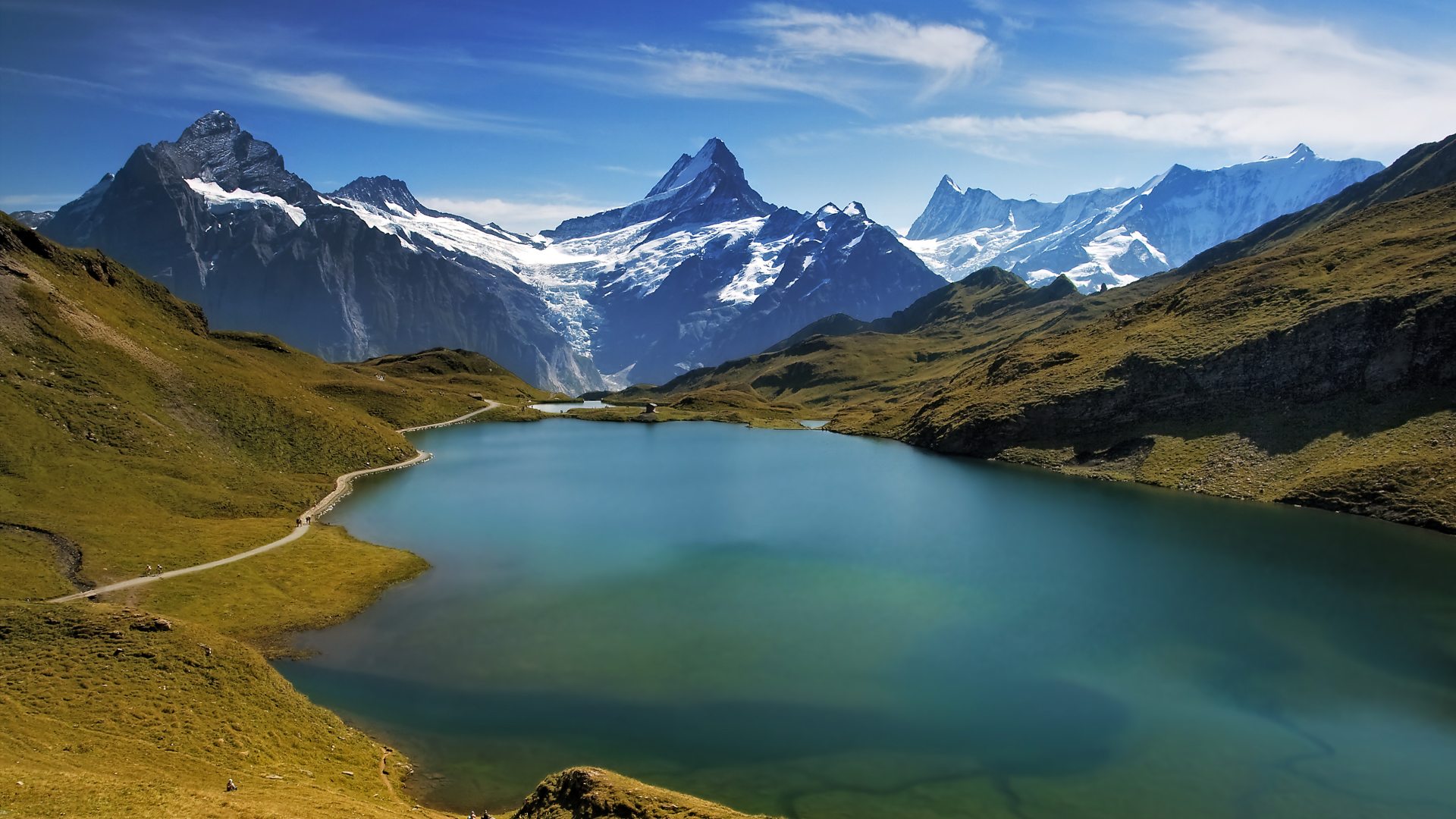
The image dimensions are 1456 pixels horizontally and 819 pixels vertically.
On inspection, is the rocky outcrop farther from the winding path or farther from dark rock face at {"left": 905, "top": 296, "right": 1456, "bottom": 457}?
dark rock face at {"left": 905, "top": 296, "right": 1456, "bottom": 457}

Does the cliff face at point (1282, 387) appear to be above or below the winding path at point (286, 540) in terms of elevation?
→ above

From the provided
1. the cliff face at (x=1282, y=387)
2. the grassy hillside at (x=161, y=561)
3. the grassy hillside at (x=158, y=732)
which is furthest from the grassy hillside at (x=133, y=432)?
the cliff face at (x=1282, y=387)

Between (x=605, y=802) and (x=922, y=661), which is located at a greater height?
(x=605, y=802)

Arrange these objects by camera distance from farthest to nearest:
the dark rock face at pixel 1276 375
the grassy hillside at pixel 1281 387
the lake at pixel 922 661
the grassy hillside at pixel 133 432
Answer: the dark rock face at pixel 1276 375 < the grassy hillside at pixel 1281 387 < the grassy hillside at pixel 133 432 < the lake at pixel 922 661

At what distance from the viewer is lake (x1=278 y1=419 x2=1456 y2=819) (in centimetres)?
3312

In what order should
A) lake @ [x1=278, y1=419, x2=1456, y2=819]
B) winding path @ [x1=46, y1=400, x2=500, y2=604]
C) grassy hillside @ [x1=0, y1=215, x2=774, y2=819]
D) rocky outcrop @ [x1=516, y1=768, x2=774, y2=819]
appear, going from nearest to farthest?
rocky outcrop @ [x1=516, y1=768, x2=774, y2=819] → grassy hillside @ [x1=0, y1=215, x2=774, y2=819] → lake @ [x1=278, y1=419, x2=1456, y2=819] → winding path @ [x1=46, y1=400, x2=500, y2=604]

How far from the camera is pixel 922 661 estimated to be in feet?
146

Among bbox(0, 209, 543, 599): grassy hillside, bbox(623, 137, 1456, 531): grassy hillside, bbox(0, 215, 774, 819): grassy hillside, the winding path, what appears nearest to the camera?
bbox(0, 215, 774, 819): grassy hillside

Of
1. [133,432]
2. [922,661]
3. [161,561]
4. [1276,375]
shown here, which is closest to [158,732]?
[161,561]

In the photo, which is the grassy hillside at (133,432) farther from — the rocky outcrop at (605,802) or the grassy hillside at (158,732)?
the rocky outcrop at (605,802)

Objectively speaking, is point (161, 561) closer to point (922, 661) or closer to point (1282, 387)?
point (922, 661)

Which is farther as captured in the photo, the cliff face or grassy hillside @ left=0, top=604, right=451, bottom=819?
the cliff face

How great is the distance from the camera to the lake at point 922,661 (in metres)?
33.1

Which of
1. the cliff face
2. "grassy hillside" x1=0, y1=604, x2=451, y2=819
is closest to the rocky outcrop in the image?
"grassy hillside" x1=0, y1=604, x2=451, y2=819
